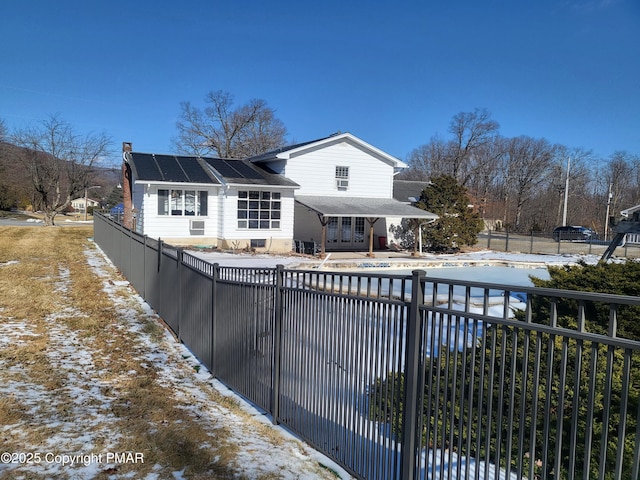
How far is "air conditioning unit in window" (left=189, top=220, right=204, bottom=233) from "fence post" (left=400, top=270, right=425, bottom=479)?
20365 mm

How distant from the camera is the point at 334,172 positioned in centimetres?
2534

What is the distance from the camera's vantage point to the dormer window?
25.5m

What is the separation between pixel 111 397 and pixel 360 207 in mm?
19744

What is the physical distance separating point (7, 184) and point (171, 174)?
4401 cm

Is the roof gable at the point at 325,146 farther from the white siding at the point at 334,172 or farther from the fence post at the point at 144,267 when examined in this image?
the fence post at the point at 144,267

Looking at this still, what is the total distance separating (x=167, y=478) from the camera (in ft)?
10.3

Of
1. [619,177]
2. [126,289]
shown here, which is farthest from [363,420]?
[619,177]

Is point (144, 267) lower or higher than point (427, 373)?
lower

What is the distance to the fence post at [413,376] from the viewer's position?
8.82 feet

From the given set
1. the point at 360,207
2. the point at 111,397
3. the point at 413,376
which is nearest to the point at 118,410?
the point at 111,397

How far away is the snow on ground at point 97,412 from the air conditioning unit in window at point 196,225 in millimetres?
14850

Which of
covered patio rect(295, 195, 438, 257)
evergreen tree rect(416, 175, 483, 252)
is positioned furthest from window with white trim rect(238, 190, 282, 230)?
evergreen tree rect(416, 175, 483, 252)

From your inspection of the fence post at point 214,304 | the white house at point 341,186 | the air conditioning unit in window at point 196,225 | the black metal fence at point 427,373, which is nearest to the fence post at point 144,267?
the black metal fence at point 427,373

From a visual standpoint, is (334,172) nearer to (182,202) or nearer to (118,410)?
(182,202)
